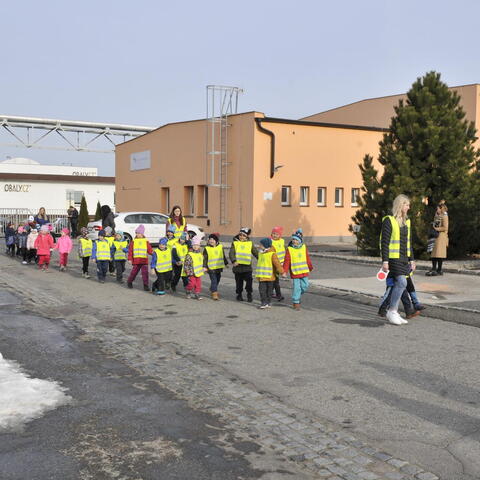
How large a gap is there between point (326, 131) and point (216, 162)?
532 cm

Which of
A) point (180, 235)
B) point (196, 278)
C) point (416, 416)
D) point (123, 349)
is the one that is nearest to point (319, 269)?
point (180, 235)

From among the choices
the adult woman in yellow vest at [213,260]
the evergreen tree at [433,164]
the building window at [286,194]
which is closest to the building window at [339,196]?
the building window at [286,194]

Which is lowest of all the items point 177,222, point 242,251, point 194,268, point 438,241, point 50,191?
point 194,268

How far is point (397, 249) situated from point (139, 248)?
19.2 ft

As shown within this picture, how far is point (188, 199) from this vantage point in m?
31.3

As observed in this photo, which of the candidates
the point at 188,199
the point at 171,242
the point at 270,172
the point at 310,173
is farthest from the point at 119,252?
the point at 188,199

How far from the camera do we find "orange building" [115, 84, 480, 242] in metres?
26.9

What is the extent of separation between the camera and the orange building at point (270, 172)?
88.3ft

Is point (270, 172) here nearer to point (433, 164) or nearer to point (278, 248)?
point (433, 164)

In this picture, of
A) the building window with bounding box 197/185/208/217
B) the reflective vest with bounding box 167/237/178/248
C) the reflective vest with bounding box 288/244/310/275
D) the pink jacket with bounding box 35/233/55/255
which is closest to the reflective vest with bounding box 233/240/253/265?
the reflective vest with bounding box 288/244/310/275

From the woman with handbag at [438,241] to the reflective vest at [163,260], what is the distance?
6.48m

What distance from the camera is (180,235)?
43.4ft

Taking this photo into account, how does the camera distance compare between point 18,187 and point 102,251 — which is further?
point 18,187

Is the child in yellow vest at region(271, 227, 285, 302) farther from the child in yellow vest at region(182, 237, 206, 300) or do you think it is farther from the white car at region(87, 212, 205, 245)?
the white car at region(87, 212, 205, 245)
